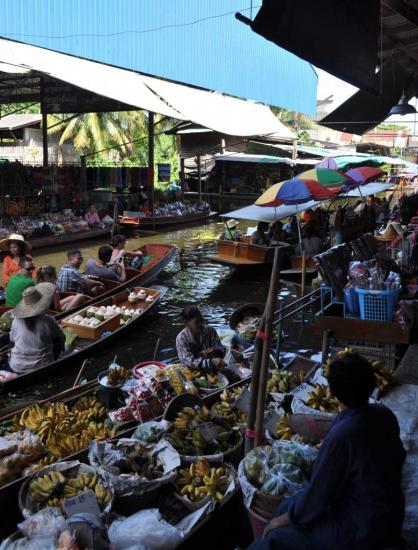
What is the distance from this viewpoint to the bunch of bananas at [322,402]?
4.07 m

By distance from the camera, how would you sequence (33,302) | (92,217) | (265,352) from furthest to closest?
(92,217) → (33,302) → (265,352)

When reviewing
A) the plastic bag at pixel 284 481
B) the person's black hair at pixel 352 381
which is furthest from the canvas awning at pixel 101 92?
the person's black hair at pixel 352 381

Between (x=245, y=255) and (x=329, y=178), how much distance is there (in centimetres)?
445

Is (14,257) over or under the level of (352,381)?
under

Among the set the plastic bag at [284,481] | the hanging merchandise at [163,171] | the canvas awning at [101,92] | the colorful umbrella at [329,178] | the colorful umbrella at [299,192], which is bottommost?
the plastic bag at [284,481]

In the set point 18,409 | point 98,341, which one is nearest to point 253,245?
point 98,341

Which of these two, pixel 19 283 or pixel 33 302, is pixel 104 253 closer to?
pixel 19 283

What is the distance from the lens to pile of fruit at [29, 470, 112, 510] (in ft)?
11.0

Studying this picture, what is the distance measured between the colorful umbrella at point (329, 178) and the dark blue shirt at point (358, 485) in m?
6.94

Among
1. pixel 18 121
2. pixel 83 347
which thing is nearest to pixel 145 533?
pixel 83 347

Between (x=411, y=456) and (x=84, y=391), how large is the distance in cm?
335

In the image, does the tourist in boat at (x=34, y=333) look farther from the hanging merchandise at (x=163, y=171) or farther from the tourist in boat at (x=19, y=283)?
the hanging merchandise at (x=163, y=171)

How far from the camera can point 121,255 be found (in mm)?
10531

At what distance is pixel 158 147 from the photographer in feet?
107
